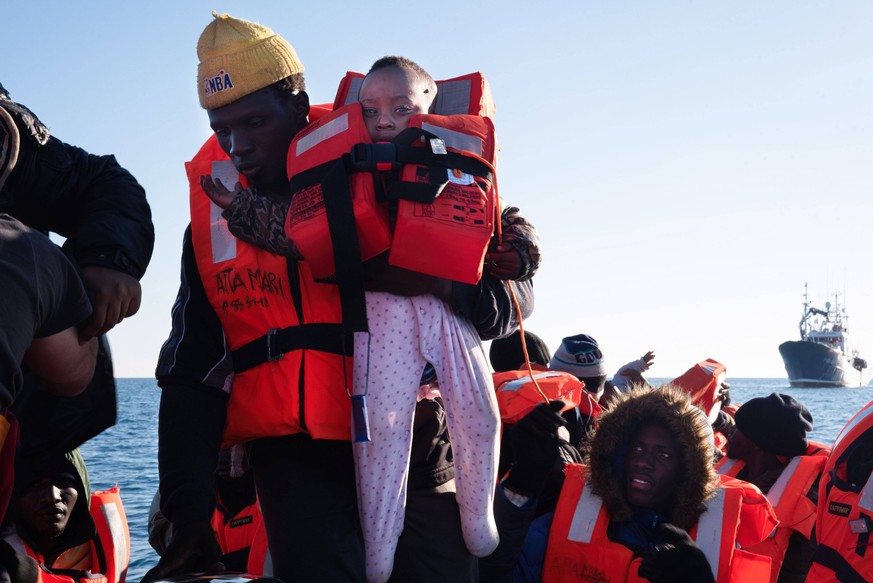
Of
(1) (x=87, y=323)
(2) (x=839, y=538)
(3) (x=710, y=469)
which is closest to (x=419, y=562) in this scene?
(1) (x=87, y=323)

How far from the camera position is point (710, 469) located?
13.6ft

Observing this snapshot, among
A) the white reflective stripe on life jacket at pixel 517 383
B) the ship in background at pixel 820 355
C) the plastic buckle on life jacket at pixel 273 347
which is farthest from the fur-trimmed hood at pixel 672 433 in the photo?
the ship in background at pixel 820 355

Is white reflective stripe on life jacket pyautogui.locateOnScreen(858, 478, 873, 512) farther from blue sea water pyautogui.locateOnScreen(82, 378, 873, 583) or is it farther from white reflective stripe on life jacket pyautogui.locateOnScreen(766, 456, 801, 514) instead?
blue sea water pyautogui.locateOnScreen(82, 378, 873, 583)

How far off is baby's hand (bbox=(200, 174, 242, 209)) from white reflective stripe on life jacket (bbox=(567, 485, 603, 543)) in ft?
7.27

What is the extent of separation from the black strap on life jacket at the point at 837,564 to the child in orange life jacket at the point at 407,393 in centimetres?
265

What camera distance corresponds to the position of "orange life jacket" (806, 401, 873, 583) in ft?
14.6

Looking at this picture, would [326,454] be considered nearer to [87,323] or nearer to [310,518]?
[310,518]

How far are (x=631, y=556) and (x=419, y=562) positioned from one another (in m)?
1.74

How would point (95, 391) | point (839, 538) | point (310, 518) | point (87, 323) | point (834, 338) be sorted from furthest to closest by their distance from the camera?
point (834, 338) < point (839, 538) < point (310, 518) < point (95, 391) < point (87, 323)

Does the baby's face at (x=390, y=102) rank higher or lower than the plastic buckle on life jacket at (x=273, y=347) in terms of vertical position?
higher

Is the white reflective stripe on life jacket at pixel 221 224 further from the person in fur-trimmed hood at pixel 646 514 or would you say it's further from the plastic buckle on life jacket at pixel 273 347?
the person in fur-trimmed hood at pixel 646 514

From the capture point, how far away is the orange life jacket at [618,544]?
394cm

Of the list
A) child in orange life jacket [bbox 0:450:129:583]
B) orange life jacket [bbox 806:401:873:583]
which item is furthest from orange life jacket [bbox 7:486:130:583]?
orange life jacket [bbox 806:401:873:583]

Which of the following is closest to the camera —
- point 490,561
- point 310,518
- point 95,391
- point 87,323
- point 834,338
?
point 87,323
